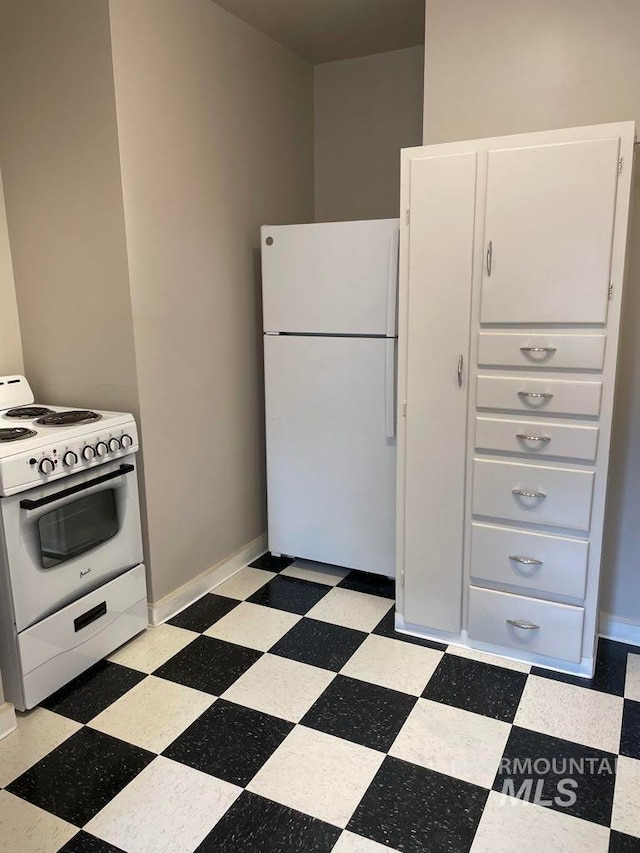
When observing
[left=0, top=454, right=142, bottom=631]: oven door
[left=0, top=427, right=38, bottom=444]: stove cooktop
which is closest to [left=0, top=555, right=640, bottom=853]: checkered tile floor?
[left=0, top=454, right=142, bottom=631]: oven door

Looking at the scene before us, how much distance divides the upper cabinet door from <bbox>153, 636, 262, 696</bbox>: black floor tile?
5.16ft

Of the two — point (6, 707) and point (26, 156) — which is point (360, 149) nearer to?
point (26, 156)

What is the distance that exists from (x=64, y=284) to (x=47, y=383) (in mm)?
430

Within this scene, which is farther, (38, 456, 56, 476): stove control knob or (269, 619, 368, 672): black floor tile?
(269, 619, 368, 672): black floor tile

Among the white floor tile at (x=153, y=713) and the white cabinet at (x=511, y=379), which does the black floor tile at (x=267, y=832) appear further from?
the white cabinet at (x=511, y=379)

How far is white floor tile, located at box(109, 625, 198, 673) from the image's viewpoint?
242 cm

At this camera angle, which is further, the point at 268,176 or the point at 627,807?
the point at 268,176

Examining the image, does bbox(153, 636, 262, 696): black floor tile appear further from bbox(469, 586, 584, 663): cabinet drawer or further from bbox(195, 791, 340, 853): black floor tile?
bbox(469, 586, 584, 663): cabinet drawer

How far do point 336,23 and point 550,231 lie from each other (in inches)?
64.1

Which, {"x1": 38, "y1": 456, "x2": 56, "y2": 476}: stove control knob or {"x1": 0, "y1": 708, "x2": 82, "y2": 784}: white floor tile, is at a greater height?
{"x1": 38, "y1": 456, "x2": 56, "y2": 476}: stove control knob

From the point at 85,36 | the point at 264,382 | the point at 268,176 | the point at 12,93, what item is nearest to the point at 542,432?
the point at 264,382

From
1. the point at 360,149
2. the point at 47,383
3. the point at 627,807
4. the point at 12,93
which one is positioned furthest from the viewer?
the point at 360,149

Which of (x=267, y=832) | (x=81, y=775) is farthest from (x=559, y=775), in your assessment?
(x=81, y=775)

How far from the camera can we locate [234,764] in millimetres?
1901
